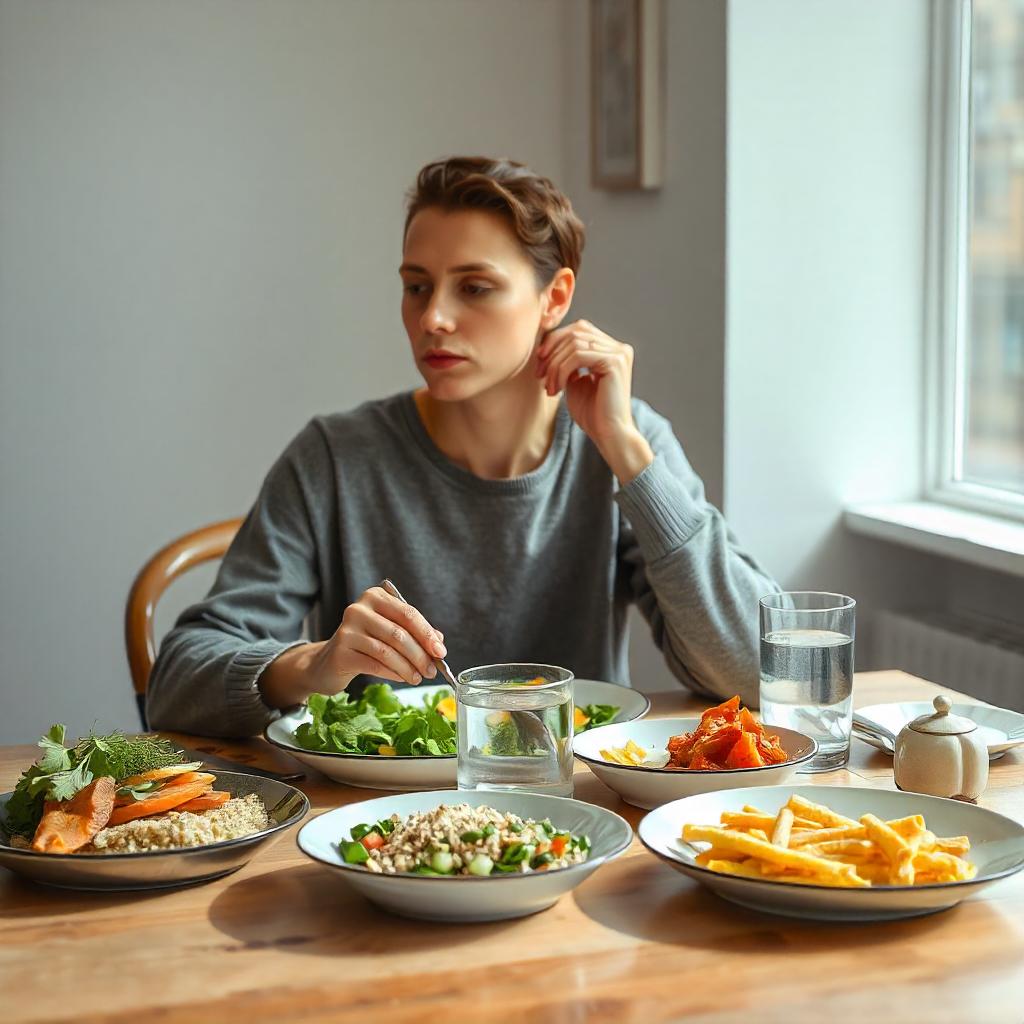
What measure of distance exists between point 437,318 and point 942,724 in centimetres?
83

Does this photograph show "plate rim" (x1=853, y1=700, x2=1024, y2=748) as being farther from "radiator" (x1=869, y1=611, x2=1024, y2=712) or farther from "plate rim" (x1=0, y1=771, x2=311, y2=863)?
"radiator" (x1=869, y1=611, x2=1024, y2=712)

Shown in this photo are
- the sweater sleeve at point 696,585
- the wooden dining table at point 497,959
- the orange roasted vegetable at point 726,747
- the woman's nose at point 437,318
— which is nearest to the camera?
the wooden dining table at point 497,959

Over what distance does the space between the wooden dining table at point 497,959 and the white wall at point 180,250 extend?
229cm

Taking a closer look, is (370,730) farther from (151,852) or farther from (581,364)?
(581,364)

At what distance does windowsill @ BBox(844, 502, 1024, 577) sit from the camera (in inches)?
92.7

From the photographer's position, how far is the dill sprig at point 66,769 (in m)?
1.07

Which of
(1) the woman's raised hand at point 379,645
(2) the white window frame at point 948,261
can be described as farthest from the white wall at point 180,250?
(1) the woman's raised hand at point 379,645

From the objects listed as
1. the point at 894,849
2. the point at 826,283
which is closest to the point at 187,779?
the point at 894,849

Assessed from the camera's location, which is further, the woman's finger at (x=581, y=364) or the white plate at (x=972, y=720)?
the woman's finger at (x=581, y=364)

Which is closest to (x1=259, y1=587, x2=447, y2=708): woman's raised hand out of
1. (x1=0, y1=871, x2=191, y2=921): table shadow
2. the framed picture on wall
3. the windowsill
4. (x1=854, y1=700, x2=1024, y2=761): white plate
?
(x1=0, y1=871, x2=191, y2=921): table shadow

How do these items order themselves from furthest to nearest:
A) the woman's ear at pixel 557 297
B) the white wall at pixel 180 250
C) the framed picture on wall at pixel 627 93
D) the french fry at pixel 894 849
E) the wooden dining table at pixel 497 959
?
the white wall at pixel 180 250, the framed picture on wall at pixel 627 93, the woman's ear at pixel 557 297, the french fry at pixel 894 849, the wooden dining table at pixel 497 959

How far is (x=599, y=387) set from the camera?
5.79 ft

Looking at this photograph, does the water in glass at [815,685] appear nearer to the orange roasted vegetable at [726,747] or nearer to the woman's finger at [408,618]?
the orange roasted vegetable at [726,747]

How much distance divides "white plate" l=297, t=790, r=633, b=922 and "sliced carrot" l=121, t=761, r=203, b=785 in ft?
0.47
